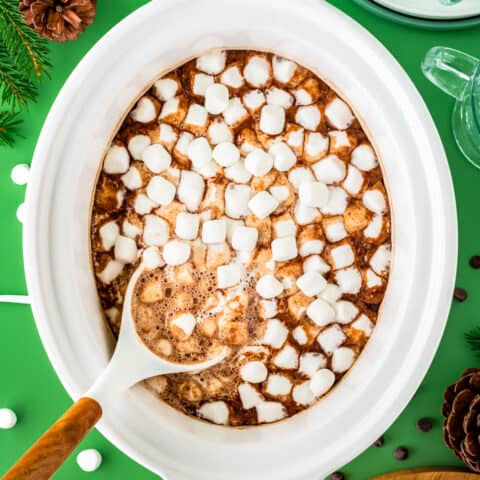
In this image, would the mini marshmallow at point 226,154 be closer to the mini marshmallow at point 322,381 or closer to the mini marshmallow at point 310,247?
the mini marshmallow at point 310,247

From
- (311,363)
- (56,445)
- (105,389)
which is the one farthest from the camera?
(311,363)

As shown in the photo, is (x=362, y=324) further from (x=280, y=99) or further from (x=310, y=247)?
(x=280, y=99)

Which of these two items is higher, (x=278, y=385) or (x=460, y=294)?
(x=460, y=294)

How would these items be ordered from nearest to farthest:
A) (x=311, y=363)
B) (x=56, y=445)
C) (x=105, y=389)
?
(x=56, y=445) < (x=105, y=389) < (x=311, y=363)

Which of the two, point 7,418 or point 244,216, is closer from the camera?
point 244,216

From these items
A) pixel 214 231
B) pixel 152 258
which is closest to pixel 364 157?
pixel 214 231

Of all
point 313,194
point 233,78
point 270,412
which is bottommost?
point 270,412

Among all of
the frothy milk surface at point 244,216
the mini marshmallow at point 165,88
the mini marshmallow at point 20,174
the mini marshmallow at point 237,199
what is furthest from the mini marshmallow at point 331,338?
the mini marshmallow at point 20,174

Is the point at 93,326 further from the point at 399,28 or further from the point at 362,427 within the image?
the point at 399,28
